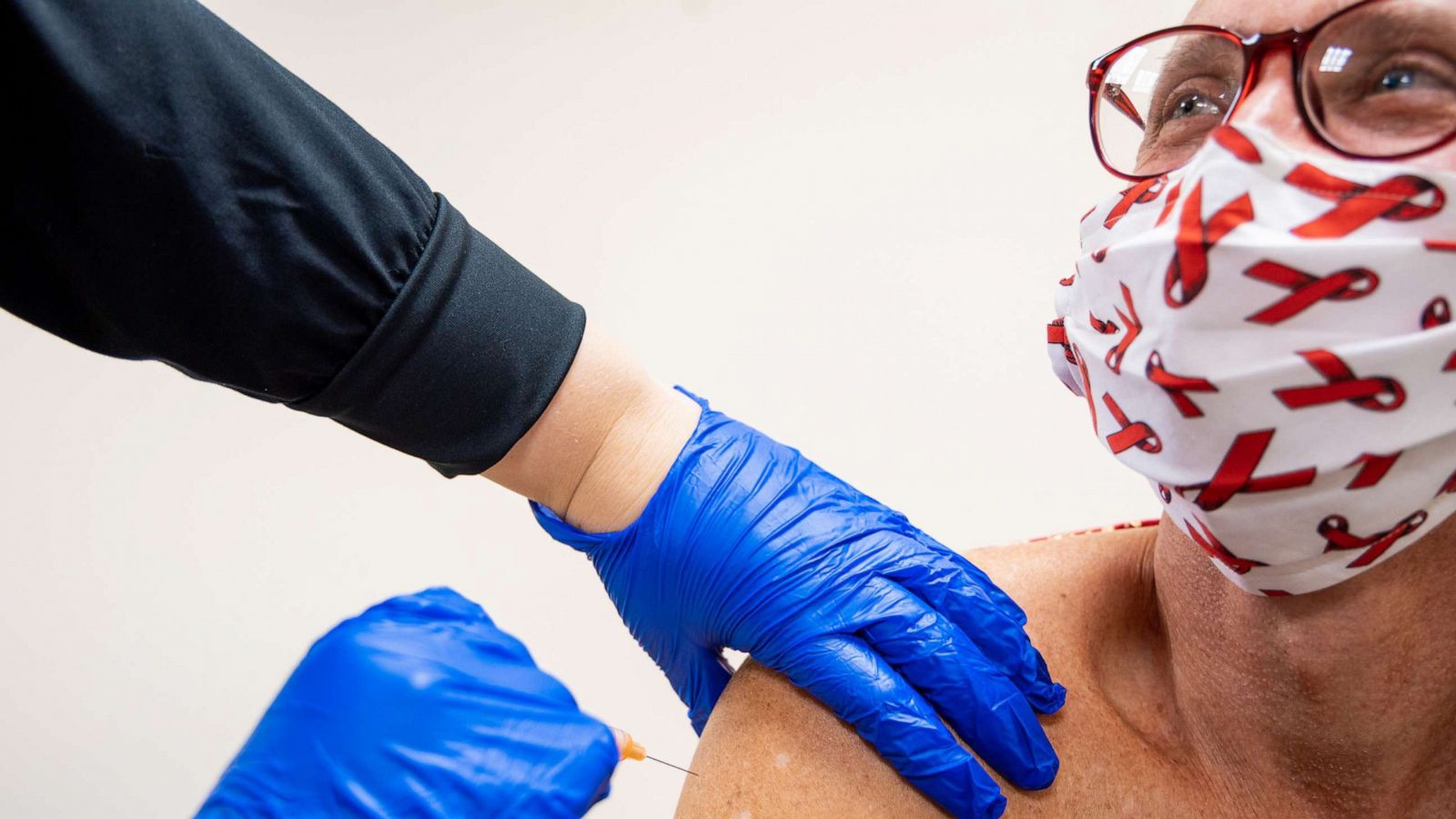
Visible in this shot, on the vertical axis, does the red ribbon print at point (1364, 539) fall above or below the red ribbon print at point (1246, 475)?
below

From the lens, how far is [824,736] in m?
0.96

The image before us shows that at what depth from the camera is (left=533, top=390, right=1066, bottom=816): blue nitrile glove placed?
943 millimetres

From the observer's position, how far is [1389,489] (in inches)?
27.4

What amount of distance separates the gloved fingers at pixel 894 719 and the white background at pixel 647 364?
0.88 metres

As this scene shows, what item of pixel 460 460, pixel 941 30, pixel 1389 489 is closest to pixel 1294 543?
pixel 1389 489

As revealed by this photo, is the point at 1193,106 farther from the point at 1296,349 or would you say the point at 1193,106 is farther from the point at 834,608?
the point at 834,608

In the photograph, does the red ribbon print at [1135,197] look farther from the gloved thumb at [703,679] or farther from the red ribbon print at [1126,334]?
the gloved thumb at [703,679]

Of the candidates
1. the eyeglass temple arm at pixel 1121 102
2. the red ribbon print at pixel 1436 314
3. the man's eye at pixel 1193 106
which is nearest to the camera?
the red ribbon print at pixel 1436 314

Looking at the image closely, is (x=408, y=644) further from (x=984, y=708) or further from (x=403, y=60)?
(x=403, y=60)

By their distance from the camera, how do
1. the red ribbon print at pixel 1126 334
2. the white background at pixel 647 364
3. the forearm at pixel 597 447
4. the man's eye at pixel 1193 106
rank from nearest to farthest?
the red ribbon print at pixel 1126 334, the man's eye at pixel 1193 106, the forearm at pixel 597 447, the white background at pixel 647 364

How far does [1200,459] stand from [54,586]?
210 cm

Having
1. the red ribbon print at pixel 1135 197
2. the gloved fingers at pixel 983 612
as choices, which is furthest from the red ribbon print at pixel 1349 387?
the gloved fingers at pixel 983 612

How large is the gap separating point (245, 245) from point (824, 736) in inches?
30.2

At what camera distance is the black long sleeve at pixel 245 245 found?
0.78 metres
